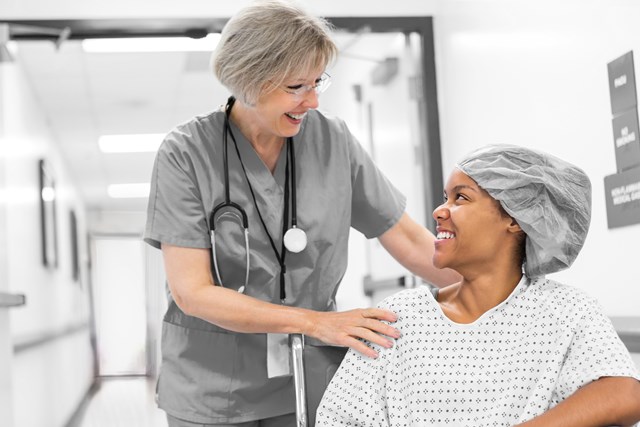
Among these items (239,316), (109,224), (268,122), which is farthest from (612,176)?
(109,224)

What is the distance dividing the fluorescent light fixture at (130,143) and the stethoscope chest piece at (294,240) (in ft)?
19.8

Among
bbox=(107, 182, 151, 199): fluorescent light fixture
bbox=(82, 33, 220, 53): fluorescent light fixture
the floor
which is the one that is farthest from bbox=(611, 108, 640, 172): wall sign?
bbox=(107, 182, 151, 199): fluorescent light fixture

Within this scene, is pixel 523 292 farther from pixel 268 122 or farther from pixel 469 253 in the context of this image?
pixel 268 122

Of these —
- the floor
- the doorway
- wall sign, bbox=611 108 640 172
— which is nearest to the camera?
wall sign, bbox=611 108 640 172

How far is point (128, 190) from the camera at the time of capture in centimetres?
1094

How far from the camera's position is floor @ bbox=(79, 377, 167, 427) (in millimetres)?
6824

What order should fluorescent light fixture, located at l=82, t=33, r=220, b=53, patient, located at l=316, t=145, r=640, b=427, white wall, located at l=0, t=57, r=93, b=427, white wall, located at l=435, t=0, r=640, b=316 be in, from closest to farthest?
patient, located at l=316, t=145, r=640, b=427 < white wall, located at l=435, t=0, r=640, b=316 < white wall, located at l=0, t=57, r=93, b=427 < fluorescent light fixture, located at l=82, t=33, r=220, b=53

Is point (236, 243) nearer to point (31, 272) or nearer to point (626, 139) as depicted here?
point (626, 139)

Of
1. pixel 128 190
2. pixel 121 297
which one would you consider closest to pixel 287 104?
pixel 128 190

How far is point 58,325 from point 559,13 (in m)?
5.40

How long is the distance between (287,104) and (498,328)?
1.91ft

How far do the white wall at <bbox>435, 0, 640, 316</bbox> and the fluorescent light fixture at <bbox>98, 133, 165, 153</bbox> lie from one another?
4.65 meters

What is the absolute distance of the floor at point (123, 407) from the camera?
6824mm

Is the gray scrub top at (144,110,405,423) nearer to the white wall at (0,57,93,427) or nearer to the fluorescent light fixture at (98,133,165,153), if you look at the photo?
the white wall at (0,57,93,427)
